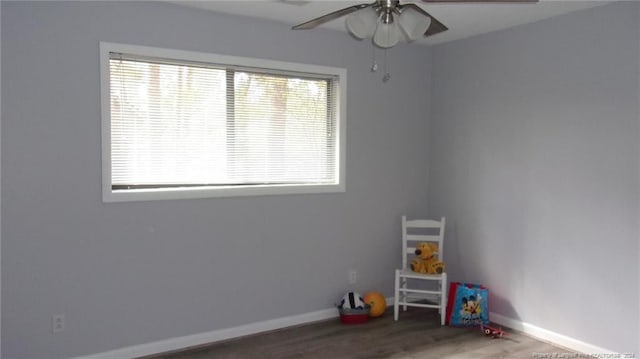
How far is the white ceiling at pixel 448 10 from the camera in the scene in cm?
348

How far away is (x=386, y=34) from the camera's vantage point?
229 centimetres

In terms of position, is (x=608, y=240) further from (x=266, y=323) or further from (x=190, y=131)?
(x=190, y=131)

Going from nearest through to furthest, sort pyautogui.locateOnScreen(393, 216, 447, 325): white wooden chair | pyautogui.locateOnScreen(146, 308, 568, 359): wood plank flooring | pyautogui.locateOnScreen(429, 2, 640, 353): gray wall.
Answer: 1. pyautogui.locateOnScreen(429, 2, 640, 353): gray wall
2. pyautogui.locateOnScreen(146, 308, 568, 359): wood plank flooring
3. pyautogui.locateOnScreen(393, 216, 447, 325): white wooden chair

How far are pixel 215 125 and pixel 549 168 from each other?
2523 mm

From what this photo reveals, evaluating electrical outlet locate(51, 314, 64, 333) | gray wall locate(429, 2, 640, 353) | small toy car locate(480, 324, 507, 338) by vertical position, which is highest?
gray wall locate(429, 2, 640, 353)

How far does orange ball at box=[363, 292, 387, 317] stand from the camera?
4337mm

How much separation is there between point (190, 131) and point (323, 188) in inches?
47.0

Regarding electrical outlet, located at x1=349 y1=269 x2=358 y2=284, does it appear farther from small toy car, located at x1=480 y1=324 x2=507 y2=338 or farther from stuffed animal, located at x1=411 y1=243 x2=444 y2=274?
small toy car, located at x1=480 y1=324 x2=507 y2=338

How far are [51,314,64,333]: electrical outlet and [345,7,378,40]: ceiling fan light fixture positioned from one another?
2.55 metres

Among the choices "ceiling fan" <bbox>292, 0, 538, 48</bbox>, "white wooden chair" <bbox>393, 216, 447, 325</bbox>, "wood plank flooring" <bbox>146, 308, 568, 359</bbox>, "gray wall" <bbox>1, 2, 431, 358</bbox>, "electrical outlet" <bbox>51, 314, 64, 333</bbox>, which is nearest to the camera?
"ceiling fan" <bbox>292, 0, 538, 48</bbox>

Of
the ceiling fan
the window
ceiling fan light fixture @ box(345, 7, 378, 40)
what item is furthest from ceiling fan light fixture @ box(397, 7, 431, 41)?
the window

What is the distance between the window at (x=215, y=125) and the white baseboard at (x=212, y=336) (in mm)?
1024

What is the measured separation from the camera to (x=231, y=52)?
3.80 metres

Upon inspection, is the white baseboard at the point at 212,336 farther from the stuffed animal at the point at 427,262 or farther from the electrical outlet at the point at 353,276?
the stuffed animal at the point at 427,262
